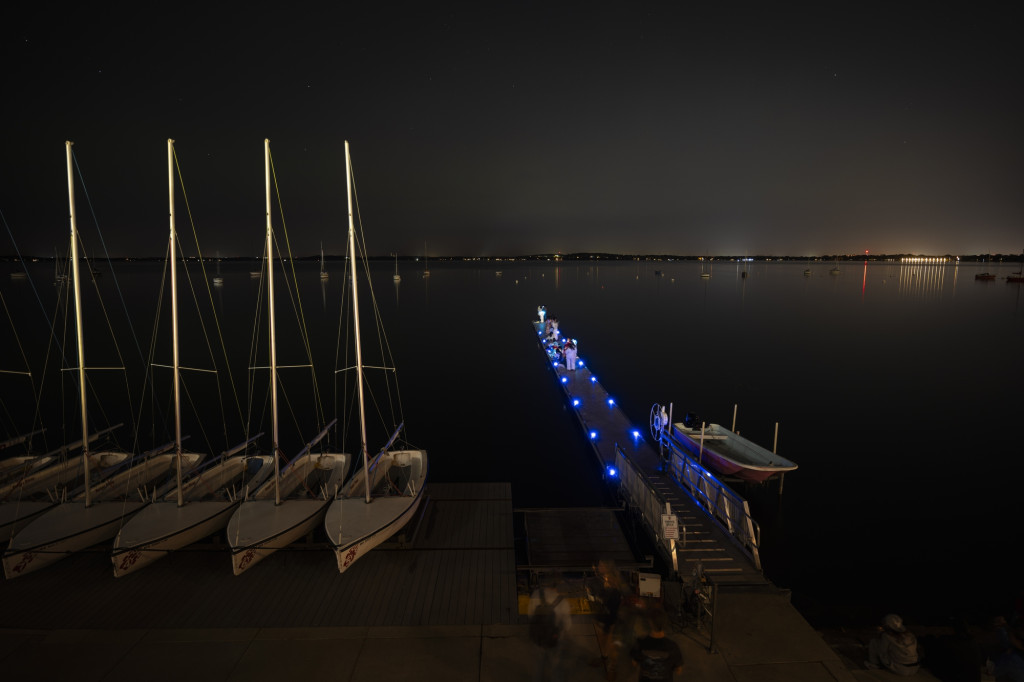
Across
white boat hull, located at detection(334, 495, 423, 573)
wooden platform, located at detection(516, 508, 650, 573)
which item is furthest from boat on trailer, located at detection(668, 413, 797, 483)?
white boat hull, located at detection(334, 495, 423, 573)

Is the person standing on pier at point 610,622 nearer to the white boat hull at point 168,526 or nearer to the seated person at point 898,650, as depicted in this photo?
the seated person at point 898,650

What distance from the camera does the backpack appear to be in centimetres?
899

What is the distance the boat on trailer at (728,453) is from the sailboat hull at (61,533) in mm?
18883

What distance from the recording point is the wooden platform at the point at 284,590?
10.4 m

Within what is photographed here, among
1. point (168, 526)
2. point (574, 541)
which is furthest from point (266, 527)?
point (574, 541)

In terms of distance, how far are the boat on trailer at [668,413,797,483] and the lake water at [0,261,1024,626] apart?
156 cm

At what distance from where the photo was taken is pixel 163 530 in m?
12.5

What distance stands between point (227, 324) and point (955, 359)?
8383 cm

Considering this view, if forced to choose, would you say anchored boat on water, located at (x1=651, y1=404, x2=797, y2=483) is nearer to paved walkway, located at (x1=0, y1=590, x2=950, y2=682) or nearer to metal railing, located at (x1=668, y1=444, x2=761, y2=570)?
metal railing, located at (x1=668, y1=444, x2=761, y2=570)

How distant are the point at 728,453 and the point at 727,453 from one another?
51 mm

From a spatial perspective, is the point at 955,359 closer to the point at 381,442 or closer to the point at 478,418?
the point at 478,418

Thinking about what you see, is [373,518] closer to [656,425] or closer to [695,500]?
[695,500]

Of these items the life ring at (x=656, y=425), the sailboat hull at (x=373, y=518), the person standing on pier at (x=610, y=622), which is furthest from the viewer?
the life ring at (x=656, y=425)

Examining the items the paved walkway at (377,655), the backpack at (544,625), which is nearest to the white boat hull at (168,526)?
the paved walkway at (377,655)
